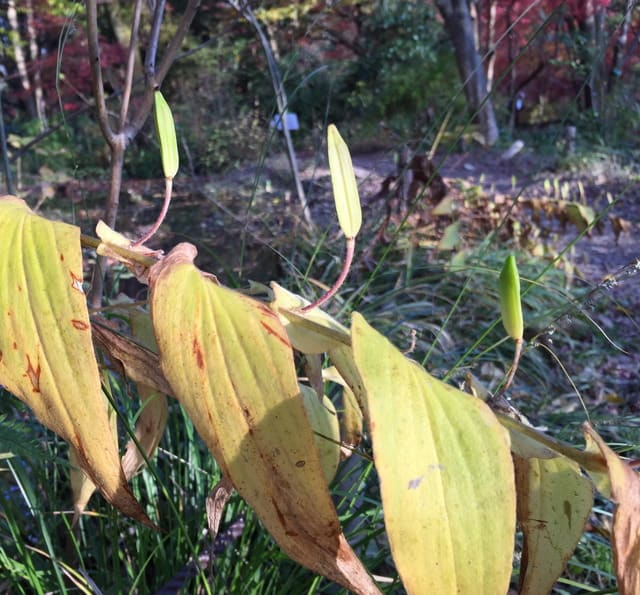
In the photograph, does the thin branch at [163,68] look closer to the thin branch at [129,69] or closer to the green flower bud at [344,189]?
the thin branch at [129,69]

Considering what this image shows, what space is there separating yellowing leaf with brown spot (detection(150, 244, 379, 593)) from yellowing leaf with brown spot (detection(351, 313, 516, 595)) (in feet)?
0.16

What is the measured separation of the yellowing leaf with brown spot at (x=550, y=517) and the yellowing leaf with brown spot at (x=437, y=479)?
11 cm

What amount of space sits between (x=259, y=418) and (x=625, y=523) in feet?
0.58

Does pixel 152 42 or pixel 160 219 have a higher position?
pixel 152 42

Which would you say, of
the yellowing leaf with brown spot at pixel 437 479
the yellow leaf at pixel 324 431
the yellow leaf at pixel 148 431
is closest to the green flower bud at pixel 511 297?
the yellowing leaf with brown spot at pixel 437 479

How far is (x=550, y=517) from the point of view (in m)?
0.40

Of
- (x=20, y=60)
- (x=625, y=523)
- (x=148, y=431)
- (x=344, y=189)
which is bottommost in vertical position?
(x=20, y=60)

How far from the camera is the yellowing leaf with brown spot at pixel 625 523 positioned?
303 millimetres

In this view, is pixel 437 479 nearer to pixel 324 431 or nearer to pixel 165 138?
pixel 324 431

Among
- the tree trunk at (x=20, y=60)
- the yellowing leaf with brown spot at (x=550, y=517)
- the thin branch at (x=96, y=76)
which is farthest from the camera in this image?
the tree trunk at (x=20, y=60)

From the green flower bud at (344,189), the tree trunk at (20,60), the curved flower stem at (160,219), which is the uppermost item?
the green flower bud at (344,189)

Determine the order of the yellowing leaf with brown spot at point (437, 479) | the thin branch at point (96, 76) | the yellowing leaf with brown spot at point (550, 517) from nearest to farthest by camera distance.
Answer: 1. the yellowing leaf with brown spot at point (437, 479)
2. the yellowing leaf with brown spot at point (550, 517)
3. the thin branch at point (96, 76)

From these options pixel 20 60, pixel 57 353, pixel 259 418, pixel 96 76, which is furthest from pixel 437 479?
pixel 20 60

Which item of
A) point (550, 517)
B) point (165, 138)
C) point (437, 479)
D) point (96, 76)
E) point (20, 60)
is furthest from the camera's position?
point (20, 60)
